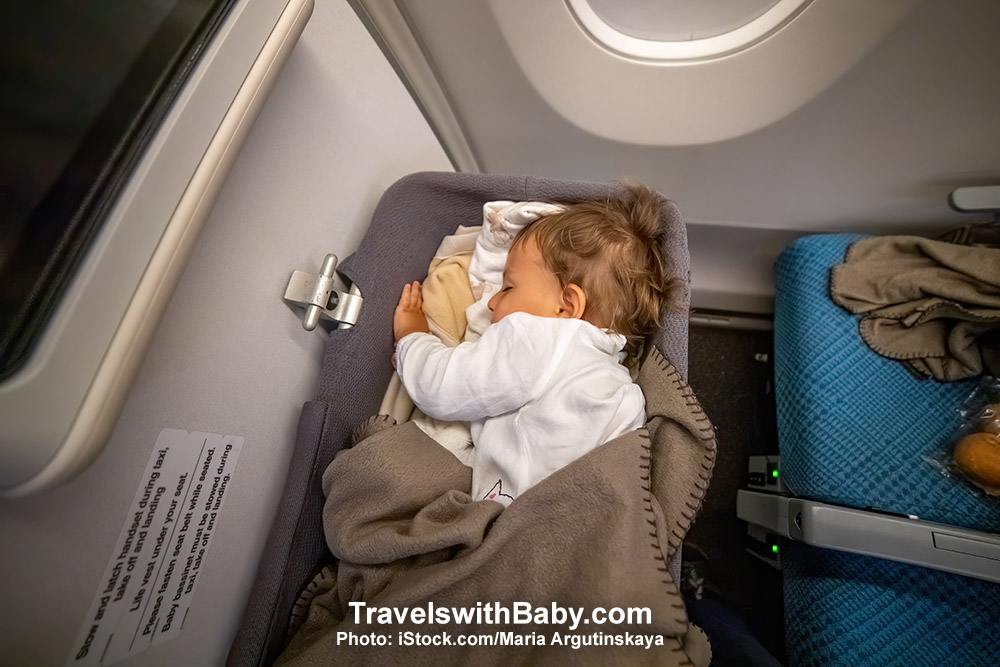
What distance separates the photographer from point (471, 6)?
86cm

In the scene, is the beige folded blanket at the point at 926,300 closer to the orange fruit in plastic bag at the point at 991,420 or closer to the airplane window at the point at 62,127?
the orange fruit in plastic bag at the point at 991,420

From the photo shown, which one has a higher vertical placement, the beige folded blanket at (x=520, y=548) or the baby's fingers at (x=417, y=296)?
the baby's fingers at (x=417, y=296)

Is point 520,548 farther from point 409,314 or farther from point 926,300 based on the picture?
point 926,300

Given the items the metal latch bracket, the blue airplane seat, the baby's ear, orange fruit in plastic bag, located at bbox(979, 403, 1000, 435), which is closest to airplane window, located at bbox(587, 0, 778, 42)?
the blue airplane seat

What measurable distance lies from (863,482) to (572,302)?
65 centimetres

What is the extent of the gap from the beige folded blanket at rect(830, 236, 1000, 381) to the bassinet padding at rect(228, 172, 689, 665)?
503 millimetres

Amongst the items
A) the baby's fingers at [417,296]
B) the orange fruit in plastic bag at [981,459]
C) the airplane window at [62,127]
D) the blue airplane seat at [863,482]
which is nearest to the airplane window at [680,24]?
the blue airplane seat at [863,482]

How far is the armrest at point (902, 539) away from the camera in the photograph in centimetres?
70

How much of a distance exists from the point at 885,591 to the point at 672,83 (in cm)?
107

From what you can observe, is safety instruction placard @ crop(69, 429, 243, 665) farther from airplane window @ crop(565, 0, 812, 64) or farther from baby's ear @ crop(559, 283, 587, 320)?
airplane window @ crop(565, 0, 812, 64)

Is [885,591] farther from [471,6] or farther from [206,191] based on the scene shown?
[471,6]

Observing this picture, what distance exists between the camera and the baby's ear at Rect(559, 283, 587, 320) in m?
0.79

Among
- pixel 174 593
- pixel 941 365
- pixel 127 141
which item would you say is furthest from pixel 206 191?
pixel 941 365

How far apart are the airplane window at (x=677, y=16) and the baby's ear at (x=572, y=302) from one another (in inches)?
24.8
